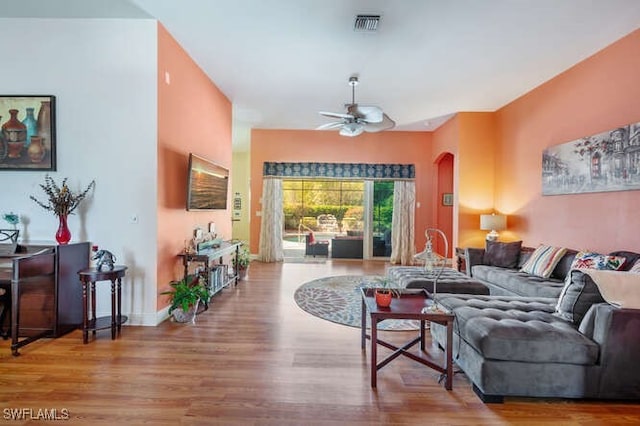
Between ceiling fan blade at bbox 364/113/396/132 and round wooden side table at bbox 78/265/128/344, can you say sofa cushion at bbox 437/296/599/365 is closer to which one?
ceiling fan blade at bbox 364/113/396/132

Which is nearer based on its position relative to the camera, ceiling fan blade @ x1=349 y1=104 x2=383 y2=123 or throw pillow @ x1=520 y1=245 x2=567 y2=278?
throw pillow @ x1=520 y1=245 x2=567 y2=278

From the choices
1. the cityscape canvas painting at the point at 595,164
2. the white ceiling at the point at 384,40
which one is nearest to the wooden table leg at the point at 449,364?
the cityscape canvas painting at the point at 595,164

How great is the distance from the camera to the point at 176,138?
A: 412cm

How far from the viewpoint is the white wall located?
3586 millimetres

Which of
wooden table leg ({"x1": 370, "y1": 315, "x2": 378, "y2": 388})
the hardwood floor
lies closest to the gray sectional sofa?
the hardwood floor

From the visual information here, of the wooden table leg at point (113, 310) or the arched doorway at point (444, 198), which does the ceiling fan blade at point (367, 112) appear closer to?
the wooden table leg at point (113, 310)

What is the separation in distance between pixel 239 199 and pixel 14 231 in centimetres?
753

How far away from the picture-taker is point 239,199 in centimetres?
1098

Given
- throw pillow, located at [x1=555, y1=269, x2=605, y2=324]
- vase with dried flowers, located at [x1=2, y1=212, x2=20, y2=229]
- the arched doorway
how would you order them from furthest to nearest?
the arched doorway
vase with dried flowers, located at [x1=2, y1=212, x2=20, y2=229]
throw pillow, located at [x1=555, y1=269, x2=605, y2=324]

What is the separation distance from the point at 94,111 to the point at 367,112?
336cm

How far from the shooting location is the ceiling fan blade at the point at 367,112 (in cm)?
445

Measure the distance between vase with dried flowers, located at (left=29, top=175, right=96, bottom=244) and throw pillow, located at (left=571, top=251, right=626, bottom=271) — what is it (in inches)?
223

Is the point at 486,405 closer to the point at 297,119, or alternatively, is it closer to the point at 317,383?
the point at 317,383

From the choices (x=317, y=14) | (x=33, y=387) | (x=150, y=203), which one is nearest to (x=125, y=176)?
(x=150, y=203)
